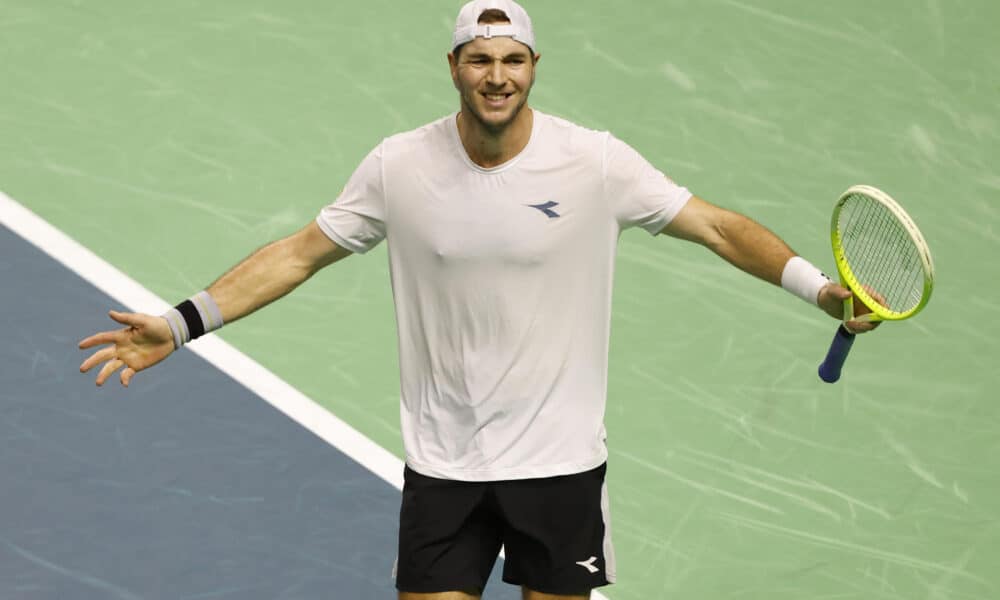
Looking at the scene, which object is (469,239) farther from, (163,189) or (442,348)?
(163,189)

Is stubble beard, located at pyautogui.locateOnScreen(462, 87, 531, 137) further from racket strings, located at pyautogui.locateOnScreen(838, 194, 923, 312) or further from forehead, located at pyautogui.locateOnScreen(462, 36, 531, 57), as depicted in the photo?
racket strings, located at pyautogui.locateOnScreen(838, 194, 923, 312)

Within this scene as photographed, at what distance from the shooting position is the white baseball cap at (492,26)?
6.26m

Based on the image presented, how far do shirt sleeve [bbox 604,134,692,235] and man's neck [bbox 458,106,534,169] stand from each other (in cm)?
29

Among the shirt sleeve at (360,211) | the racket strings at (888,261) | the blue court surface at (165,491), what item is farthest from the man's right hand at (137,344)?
the racket strings at (888,261)

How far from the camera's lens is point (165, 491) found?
332 inches

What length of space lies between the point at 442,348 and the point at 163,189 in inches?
166

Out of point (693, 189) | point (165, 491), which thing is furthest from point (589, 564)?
point (693, 189)

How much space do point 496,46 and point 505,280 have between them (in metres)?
0.76

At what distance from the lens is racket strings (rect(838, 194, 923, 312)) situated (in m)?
6.80

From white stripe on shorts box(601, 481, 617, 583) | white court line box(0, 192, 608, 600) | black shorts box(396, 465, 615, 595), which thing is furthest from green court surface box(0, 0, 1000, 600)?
black shorts box(396, 465, 615, 595)

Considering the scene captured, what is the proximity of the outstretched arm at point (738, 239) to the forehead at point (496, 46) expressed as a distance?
797 mm

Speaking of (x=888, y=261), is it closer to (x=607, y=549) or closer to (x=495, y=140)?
(x=607, y=549)

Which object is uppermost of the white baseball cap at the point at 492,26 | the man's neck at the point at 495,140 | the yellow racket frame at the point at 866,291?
the white baseball cap at the point at 492,26

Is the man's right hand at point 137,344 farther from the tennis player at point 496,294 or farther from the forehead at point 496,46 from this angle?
the forehead at point 496,46
